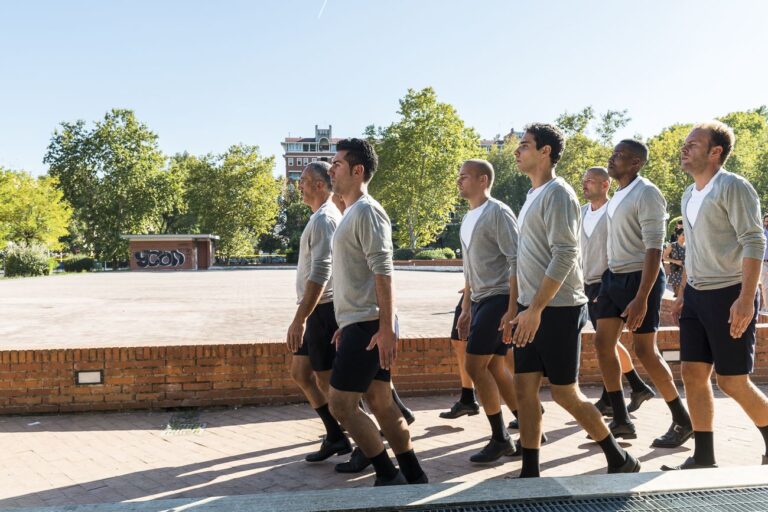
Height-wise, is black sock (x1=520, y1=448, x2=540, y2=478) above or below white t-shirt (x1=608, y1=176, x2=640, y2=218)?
below

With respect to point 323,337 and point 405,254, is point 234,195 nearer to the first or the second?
point 405,254

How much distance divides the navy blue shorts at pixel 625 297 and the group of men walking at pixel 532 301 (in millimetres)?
167

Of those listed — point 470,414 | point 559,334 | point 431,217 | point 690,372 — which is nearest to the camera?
point 559,334

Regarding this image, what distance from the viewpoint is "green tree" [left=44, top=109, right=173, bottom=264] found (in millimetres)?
63781

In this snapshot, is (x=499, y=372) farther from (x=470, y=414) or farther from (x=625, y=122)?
(x=625, y=122)

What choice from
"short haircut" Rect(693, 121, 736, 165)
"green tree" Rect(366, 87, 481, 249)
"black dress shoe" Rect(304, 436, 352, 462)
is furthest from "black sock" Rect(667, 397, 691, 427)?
"green tree" Rect(366, 87, 481, 249)

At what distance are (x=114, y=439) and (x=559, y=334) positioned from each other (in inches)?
141

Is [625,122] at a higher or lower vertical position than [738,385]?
higher

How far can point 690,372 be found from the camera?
3861mm

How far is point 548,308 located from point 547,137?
100 cm

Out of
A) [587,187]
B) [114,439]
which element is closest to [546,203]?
[587,187]

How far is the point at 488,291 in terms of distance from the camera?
14.6 ft

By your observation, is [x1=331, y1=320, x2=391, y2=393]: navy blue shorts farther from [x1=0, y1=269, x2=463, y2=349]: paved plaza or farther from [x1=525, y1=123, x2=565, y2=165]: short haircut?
[x1=0, y1=269, x2=463, y2=349]: paved plaza

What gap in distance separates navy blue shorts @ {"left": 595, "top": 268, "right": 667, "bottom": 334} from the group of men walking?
167mm
